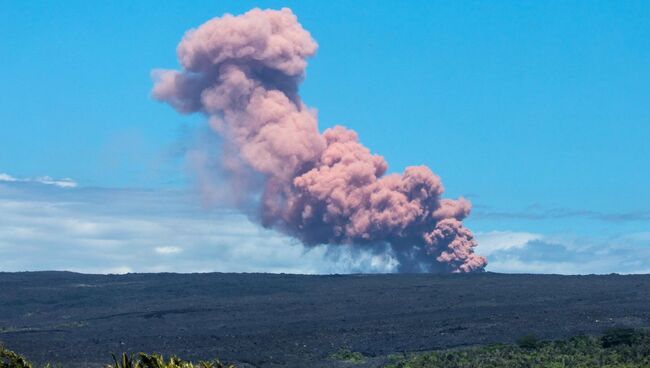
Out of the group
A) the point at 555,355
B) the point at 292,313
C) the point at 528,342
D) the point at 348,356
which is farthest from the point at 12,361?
the point at 292,313

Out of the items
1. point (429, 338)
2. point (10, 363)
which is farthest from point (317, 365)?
point (10, 363)

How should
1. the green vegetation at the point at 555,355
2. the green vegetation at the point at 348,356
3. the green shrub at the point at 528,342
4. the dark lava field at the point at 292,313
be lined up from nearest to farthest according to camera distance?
the green vegetation at the point at 555,355
the green vegetation at the point at 348,356
the green shrub at the point at 528,342
the dark lava field at the point at 292,313

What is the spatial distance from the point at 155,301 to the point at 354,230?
2369cm

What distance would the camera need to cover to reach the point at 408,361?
50.3 metres

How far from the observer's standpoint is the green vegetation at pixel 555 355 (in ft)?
155

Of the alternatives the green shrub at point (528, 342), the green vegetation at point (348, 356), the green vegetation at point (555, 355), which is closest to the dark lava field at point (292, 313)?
the green vegetation at point (348, 356)

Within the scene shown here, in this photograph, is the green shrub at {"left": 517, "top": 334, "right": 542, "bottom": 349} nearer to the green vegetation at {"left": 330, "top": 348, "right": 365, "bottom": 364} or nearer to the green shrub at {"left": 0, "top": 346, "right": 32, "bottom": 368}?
the green vegetation at {"left": 330, "top": 348, "right": 365, "bottom": 364}

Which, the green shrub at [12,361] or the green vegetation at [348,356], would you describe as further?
the green vegetation at [348,356]

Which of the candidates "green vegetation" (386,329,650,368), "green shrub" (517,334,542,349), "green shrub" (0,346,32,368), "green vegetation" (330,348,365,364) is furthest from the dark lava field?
"green shrub" (0,346,32,368)

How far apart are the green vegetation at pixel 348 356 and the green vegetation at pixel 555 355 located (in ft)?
7.57

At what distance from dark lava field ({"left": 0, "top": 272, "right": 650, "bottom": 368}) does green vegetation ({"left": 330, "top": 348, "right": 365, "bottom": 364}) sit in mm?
509

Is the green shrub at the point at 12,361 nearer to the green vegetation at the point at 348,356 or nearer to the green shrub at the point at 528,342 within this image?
the green vegetation at the point at 348,356

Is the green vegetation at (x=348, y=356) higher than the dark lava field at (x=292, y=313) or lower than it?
lower

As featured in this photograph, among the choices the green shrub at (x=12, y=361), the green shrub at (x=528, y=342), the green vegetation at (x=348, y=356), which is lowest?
the green shrub at (x=12, y=361)
